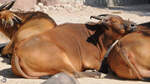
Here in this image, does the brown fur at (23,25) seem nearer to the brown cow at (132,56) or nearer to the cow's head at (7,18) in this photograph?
the cow's head at (7,18)

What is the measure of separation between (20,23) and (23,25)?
0.15 meters

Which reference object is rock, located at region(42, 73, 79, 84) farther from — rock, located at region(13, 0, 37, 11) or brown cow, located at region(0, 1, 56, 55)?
rock, located at region(13, 0, 37, 11)

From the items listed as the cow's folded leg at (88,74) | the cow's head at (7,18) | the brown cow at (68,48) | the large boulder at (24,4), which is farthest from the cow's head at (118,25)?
the large boulder at (24,4)

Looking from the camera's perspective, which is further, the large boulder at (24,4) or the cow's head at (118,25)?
the large boulder at (24,4)

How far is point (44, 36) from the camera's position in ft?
17.4

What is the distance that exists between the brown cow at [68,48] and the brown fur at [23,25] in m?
0.88

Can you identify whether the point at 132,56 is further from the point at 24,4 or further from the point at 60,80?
the point at 24,4

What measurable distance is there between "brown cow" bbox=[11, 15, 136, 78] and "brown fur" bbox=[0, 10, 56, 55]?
876mm

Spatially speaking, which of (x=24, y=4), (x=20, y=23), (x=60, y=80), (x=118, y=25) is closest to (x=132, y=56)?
(x=118, y=25)

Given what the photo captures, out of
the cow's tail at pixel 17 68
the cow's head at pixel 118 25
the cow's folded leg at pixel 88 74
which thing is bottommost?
the cow's folded leg at pixel 88 74

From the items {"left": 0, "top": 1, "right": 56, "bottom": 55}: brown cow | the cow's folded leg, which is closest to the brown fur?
{"left": 0, "top": 1, "right": 56, "bottom": 55}: brown cow

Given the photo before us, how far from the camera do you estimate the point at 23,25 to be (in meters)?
6.66

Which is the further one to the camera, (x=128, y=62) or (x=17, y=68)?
(x=17, y=68)

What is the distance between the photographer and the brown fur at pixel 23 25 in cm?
637
